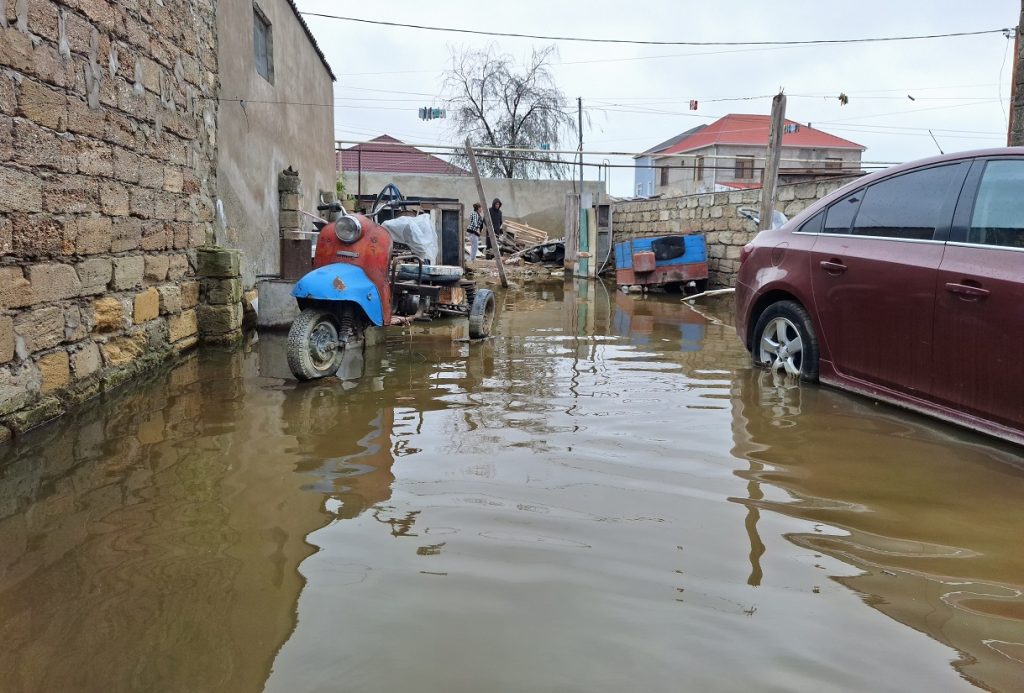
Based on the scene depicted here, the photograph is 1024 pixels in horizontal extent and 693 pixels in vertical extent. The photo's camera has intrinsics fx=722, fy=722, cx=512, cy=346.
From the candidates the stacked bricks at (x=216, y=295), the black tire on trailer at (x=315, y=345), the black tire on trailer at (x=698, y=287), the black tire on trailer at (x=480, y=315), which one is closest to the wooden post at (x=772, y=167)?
Answer: the black tire on trailer at (x=698, y=287)

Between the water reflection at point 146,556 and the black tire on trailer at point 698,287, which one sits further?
the black tire on trailer at point 698,287

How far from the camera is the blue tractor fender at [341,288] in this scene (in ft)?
17.3

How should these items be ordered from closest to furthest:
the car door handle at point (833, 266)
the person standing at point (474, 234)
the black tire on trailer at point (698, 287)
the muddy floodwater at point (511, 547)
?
the muddy floodwater at point (511, 547) → the car door handle at point (833, 266) → the black tire on trailer at point (698, 287) → the person standing at point (474, 234)

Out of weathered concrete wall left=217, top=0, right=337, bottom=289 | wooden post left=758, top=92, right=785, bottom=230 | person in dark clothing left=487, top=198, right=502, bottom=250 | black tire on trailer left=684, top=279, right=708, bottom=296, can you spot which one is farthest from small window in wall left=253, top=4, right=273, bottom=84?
person in dark clothing left=487, top=198, right=502, bottom=250

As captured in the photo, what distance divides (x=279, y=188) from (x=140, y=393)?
5.66 m

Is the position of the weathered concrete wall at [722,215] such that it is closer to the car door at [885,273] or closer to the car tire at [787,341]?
the car tire at [787,341]

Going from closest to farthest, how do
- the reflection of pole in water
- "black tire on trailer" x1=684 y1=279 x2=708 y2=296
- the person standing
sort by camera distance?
the reflection of pole in water, "black tire on trailer" x1=684 y1=279 x2=708 y2=296, the person standing

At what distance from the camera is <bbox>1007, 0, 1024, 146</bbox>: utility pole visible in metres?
5.91

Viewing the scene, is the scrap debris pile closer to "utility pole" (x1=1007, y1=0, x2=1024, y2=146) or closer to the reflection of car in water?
"utility pole" (x1=1007, y1=0, x2=1024, y2=146)

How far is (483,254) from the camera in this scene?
2123 centimetres

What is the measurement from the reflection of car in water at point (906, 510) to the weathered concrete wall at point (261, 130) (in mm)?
5945

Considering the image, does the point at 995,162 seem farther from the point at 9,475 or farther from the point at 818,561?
the point at 9,475

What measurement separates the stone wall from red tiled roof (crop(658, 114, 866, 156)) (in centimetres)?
4181

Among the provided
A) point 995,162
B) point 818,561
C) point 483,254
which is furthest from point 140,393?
point 483,254
